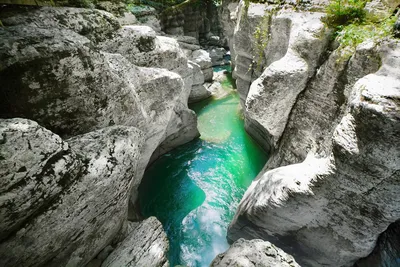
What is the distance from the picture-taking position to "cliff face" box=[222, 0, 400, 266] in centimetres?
330

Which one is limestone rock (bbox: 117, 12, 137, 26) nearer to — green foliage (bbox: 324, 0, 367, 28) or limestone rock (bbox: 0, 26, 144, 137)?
limestone rock (bbox: 0, 26, 144, 137)

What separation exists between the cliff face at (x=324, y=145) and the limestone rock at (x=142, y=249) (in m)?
2.29

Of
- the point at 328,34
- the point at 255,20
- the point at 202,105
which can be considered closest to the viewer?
the point at 328,34

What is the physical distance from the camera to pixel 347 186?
3752 millimetres

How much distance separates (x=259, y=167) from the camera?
860 centimetres

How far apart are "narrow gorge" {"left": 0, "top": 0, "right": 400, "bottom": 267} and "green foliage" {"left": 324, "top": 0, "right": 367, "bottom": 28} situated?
3cm

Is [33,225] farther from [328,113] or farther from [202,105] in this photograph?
[202,105]

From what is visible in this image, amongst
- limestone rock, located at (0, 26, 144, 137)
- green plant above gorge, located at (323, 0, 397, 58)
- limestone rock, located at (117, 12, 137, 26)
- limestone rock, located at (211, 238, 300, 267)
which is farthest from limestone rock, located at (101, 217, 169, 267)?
limestone rock, located at (117, 12, 137, 26)

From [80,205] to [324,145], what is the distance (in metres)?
4.98

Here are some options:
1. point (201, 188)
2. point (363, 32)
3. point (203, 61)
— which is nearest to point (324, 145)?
point (363, 32)

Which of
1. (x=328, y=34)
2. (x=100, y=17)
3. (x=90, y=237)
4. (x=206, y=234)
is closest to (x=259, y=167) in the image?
(x=206, y=234)

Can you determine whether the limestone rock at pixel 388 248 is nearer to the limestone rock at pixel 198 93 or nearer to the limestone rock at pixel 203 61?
the limestone rock at pixel 198 93

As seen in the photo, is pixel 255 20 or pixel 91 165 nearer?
pixel 91 165

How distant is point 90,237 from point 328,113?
5601mm
